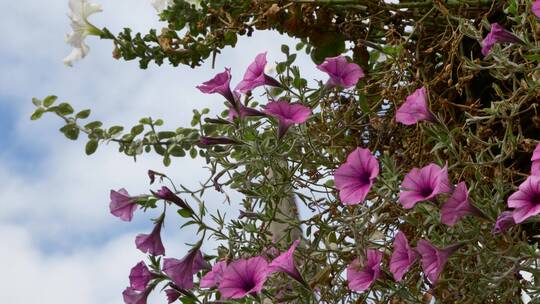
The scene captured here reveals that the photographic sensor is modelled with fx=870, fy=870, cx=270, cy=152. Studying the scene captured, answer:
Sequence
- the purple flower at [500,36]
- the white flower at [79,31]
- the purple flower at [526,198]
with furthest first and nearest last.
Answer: the white flower at [79,31], the purple flower at [500,36], the purple flower at [526,198]

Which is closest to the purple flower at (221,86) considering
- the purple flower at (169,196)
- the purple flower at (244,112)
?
the purple flower at (244,112)

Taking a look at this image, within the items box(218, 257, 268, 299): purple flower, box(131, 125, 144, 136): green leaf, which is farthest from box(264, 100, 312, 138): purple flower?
box(131, 125, 144, 136): green leaf

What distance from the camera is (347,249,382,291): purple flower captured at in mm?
885

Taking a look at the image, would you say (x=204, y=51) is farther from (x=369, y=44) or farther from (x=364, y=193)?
(x=364, y=193)

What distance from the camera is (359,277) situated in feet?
2.94

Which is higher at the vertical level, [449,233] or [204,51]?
[204,51]

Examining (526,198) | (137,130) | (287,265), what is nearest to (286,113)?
(287,265)

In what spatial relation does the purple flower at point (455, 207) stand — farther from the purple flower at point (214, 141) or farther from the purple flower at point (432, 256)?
the purple flower at point (214, 141)

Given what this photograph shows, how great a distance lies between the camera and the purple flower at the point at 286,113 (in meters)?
0.90

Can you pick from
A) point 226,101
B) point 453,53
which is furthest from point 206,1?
point 453,53

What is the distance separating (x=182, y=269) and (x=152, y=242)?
47mm

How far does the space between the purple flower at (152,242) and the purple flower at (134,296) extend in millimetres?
47

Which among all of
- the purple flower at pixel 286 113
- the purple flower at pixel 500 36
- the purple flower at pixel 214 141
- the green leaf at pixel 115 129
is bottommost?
the purple flower at pixel 500 36

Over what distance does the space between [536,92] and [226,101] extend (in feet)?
1.12
